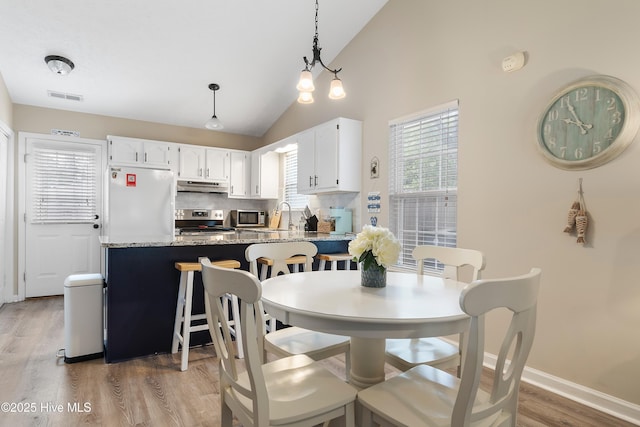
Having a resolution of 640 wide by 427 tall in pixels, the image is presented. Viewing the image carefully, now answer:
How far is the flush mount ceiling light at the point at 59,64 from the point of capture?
3.65 m

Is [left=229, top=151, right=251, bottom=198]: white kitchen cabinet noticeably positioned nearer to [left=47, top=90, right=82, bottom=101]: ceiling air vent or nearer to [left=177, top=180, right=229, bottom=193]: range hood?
[left=177, top=180, right=229, bottom=193]: range hood

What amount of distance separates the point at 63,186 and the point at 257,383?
493 cm

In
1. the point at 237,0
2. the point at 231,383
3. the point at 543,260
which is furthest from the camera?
the point at 237,0

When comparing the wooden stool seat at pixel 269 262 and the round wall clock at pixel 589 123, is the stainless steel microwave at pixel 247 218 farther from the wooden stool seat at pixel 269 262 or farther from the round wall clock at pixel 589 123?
the round wall clock at pixel 589 123

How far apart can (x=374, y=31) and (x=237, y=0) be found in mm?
1376

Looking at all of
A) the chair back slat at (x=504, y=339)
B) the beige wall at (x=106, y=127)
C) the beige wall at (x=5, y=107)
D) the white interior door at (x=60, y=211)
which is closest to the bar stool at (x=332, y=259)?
the chair back slat at (x=504, y=339)

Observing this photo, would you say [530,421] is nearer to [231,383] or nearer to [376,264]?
[376,264]

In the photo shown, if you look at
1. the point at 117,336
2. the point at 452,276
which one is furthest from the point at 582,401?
the point at 117,336

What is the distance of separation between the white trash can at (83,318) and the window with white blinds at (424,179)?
2.58 meters

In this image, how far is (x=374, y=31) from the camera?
3723 millimetres

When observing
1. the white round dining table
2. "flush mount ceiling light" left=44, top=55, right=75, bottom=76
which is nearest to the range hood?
"flush mount ceiling light" left=44, top=55, right=75, bottom=76

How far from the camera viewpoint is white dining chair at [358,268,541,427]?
1.01 meters

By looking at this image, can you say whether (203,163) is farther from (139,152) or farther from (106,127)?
(106,127)

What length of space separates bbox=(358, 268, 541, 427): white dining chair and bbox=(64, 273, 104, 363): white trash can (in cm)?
229
